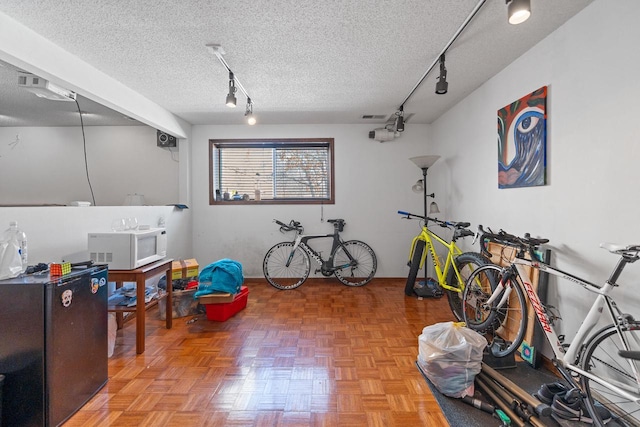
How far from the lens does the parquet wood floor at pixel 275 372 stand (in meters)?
1.64

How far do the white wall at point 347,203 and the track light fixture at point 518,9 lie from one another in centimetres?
302

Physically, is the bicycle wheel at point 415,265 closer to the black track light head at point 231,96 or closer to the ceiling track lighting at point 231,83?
the ceiling track lighting at point 231,83

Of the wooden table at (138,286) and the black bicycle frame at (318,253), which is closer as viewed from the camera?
the wooden table at (138,286)

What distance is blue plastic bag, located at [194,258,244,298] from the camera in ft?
9.62

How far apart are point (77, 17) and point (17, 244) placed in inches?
57.9

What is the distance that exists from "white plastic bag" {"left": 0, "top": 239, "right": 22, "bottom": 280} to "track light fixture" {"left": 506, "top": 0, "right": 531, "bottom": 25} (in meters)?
2.97

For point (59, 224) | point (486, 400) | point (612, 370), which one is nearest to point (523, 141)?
point (612, 370)

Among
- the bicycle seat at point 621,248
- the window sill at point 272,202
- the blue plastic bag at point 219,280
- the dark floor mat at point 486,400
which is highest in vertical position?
the window sill at point 272,202

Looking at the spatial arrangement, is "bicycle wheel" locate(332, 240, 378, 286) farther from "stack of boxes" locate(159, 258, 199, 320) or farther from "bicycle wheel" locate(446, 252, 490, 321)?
"stack of boxes" locate(159, 258, 199, 320)

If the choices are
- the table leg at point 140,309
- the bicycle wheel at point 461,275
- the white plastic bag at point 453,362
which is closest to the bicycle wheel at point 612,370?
the white plastic bag at point 453,362

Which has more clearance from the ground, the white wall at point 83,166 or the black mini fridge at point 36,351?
the white wall at point 83,166

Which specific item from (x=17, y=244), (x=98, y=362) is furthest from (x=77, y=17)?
(x=98, y=362)

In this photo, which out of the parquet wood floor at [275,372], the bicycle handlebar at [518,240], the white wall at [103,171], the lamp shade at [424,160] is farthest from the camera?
the white wall at [103,171]

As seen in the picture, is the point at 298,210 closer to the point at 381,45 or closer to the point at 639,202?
the point at 381,45
